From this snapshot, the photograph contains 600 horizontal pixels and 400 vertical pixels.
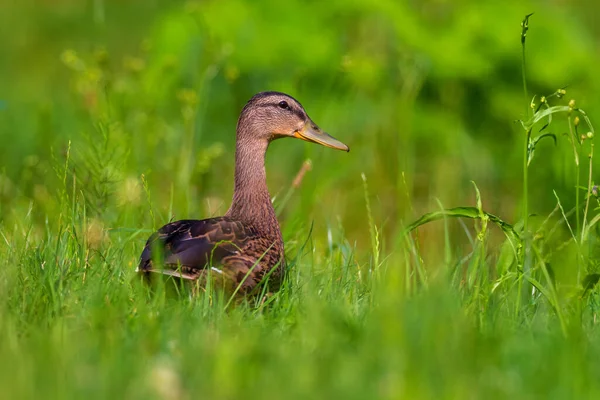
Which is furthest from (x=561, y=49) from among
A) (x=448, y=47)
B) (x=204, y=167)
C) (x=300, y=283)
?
(x=300, y=283)

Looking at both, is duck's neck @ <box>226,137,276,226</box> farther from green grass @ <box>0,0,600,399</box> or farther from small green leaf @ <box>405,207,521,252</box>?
small green leaf @ <box>405,207,521,252</box>

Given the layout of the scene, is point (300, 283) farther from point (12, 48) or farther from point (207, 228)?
point (12, 48)

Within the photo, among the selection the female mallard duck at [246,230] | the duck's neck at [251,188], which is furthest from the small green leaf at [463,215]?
the duck's neck at [251,188]

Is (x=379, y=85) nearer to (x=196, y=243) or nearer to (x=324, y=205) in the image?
(x=324, y=205)

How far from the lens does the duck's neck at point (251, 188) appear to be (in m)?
5.02

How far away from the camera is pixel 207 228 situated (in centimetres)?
453

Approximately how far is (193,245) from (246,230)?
0.42 m

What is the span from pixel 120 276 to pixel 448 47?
544cm

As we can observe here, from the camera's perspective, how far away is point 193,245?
171 inches

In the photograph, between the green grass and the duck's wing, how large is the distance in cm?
14

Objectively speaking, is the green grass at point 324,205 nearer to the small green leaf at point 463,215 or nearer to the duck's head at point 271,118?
the small green leaf at point 463,215

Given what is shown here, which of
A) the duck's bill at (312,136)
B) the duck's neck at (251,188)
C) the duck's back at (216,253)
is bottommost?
the duck's back at (216,253)

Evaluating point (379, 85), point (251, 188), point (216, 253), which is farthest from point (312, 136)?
point (379, 85)

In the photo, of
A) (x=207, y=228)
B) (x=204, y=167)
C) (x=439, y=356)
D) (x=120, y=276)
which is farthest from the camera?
(x=204, y=167)
